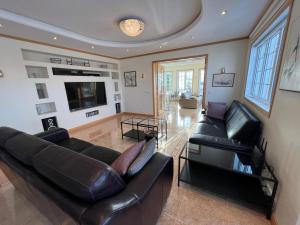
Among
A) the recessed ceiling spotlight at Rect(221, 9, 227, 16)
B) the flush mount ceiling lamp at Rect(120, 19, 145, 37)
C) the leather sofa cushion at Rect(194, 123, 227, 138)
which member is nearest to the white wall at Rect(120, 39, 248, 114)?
the leather sofa cushion at Rect(194, 123, 227, 138)

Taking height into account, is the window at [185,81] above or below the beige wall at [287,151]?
above

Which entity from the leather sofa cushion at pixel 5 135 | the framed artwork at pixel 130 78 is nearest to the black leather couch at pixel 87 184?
the leather sofa cushion at pixel 5 135

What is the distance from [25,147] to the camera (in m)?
1.12

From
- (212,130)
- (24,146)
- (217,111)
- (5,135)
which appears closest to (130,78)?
(217,111)

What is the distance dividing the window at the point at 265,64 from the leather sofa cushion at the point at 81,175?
83.1 inches

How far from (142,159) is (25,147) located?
1.00m

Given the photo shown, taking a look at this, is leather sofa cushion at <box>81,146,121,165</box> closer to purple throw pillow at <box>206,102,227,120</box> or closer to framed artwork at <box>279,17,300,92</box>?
framed artwork at <box>279,17,300,92</box>

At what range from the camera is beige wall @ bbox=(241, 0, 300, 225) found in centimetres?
106

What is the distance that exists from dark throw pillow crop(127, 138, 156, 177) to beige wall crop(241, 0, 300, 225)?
1184 millimetres

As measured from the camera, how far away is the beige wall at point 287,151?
1062 mm

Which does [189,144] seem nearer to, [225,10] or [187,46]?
[225,10]

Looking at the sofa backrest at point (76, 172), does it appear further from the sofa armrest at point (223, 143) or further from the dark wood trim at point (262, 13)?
the dark wood trim at point (262, 13)

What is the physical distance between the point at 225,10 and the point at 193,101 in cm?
437

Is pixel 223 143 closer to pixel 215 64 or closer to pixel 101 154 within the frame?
pixel 101 154
